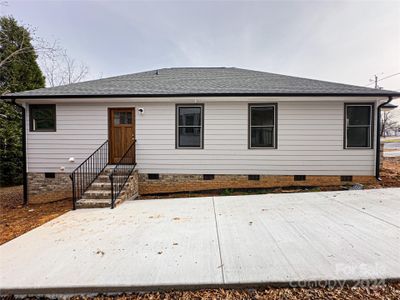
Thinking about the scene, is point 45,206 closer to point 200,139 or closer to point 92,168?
point 92,168

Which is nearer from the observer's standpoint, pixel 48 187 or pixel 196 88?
pixel 196 88

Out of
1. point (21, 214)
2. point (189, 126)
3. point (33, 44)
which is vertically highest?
point (33, 44)

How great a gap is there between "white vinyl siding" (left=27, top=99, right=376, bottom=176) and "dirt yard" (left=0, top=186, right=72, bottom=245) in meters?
1.29

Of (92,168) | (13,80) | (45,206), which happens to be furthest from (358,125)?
(13,80)

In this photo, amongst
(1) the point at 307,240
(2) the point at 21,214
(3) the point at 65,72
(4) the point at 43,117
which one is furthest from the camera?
(3) the point at 65,72

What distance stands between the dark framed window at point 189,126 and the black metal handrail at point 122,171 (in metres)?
1.62

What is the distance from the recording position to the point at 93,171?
6.74 m

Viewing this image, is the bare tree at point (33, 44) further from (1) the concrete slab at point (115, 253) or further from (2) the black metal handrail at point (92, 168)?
(1) the concrete slab at point (115, 253)

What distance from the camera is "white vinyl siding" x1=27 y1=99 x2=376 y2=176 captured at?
258 inches

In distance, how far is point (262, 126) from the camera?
6.70 m

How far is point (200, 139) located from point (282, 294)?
17.1 feet

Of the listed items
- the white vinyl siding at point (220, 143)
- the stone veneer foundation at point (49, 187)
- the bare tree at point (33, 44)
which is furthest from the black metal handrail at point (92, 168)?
the bare tree at point (33, 44)

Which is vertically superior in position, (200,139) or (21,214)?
(200,139)

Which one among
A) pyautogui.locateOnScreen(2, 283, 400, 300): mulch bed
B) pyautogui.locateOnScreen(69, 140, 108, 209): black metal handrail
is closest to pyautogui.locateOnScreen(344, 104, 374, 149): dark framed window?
pyautogui.locateOnScreen(2, 283, 400, 300): mulch bed
